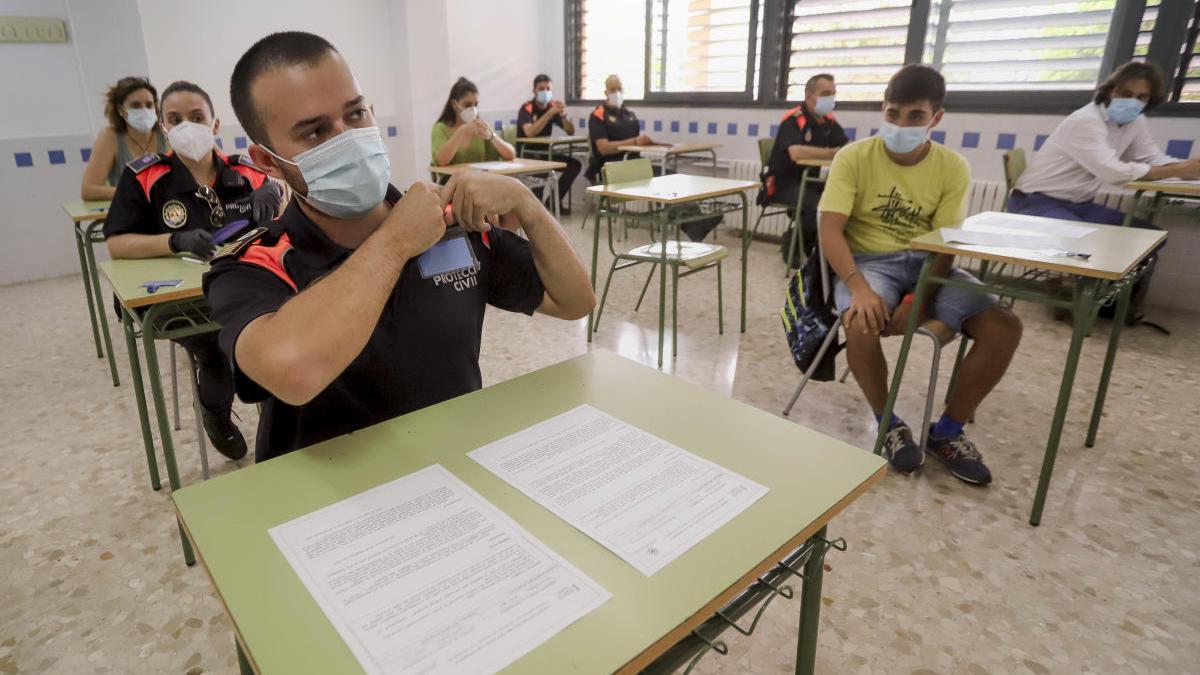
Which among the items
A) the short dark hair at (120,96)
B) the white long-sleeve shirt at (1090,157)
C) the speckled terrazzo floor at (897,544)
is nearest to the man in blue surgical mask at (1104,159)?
the white long-sleeve shirt at (1090,157)

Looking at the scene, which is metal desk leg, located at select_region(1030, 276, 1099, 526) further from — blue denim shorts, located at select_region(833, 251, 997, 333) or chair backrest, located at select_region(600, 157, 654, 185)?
chair backrest, located at select_region(600, 157, 654, 185)

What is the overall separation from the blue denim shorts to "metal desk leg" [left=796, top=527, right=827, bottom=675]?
1429mm

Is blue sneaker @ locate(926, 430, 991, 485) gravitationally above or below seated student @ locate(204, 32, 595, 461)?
below

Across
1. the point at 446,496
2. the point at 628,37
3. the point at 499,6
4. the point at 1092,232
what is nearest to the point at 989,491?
the point at 1092,232

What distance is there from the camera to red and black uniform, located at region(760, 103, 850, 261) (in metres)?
4.45

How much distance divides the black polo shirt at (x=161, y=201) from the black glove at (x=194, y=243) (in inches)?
6.8

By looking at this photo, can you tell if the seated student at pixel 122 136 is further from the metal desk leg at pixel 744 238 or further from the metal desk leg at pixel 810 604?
the metal desk leg at pixel 810 604

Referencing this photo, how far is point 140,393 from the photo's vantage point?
1.92 metres

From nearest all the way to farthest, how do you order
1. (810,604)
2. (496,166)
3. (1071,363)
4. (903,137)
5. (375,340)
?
(810,604), (375,340), (1071,363), (903,137), (496,166)

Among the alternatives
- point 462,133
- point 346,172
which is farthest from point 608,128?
point 346,172

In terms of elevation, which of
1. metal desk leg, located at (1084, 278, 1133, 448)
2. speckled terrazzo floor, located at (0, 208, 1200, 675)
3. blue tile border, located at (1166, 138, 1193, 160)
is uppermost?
blue tile border, located at (1166, 138, 1193, 160)

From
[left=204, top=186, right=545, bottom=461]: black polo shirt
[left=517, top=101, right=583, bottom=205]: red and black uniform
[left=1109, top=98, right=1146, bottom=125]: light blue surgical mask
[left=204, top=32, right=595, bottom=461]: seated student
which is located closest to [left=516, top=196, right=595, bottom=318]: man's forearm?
[left=204, top=32, right=595, bottom=461]: seated student

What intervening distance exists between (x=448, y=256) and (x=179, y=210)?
1.51 metres

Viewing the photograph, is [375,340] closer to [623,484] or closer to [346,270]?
[346,270]
